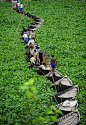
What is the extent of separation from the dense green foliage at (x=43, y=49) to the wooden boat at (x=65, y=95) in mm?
325

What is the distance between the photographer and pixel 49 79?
11.8 meters

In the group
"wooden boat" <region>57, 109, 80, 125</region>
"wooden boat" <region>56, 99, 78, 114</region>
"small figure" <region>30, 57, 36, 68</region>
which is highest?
"small figure" <region>30, 57, 36, 68</region>

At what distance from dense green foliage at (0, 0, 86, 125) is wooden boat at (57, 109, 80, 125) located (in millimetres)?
408

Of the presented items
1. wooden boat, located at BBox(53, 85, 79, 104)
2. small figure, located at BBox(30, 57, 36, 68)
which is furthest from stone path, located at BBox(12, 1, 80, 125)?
small figure, located at BBox(30, 57, 36, 68)

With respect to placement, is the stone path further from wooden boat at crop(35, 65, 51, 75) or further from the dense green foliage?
the dense green foliage

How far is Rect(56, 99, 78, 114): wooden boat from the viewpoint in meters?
8.53

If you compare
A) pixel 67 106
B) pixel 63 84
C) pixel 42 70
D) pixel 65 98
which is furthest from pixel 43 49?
pixel 67 106

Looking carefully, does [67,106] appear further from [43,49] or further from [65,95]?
[43,49]

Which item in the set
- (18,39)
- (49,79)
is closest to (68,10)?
(18,39)

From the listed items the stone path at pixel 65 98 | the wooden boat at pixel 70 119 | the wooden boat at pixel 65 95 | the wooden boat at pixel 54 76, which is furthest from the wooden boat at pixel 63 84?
the wooden boat at pixel 70 119

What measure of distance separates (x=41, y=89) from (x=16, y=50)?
645cm

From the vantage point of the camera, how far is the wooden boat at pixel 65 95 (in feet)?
31.2

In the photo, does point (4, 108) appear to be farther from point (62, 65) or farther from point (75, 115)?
point (62, 65)

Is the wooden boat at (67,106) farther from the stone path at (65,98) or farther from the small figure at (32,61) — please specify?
the small figure at (32,61)
